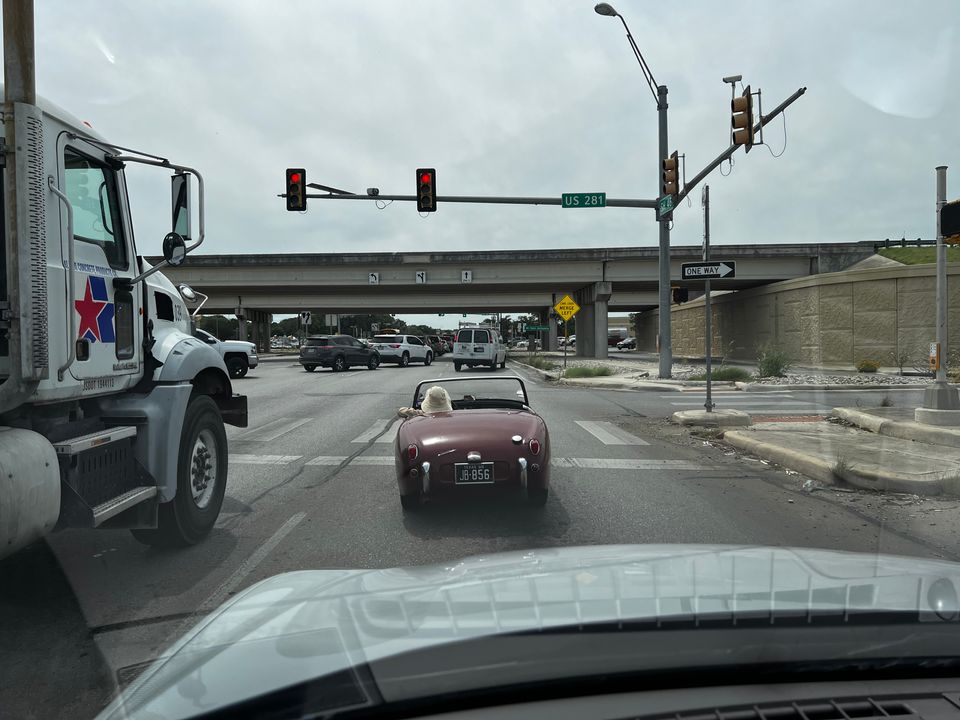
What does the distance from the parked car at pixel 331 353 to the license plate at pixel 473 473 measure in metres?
28.9

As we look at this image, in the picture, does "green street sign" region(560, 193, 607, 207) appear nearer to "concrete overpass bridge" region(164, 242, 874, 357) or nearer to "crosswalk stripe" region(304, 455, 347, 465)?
"crosswalk stripe" region(304, 455, 347, 465)

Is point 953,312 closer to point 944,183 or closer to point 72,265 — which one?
point 944,183

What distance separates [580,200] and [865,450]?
13.0 m

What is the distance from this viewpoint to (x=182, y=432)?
5570 millimetres

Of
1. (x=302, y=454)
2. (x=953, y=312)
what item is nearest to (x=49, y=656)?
(x=302, y=454)

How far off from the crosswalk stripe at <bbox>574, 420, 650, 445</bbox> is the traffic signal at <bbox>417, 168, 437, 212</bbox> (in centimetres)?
823

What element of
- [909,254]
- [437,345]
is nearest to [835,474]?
[909,254]

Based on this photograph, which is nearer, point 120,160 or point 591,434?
point 120,160

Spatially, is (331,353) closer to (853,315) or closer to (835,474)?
(853,315)

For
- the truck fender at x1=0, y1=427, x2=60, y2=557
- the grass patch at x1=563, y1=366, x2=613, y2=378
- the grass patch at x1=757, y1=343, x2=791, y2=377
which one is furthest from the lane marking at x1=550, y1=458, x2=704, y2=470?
the grass patch at x1=563, y1=366, x2=613, y2=378

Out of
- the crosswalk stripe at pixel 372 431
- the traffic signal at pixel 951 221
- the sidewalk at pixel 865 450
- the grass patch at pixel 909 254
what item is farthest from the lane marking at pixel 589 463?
the grass patch at pixel 909 254

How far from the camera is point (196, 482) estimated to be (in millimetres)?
5914

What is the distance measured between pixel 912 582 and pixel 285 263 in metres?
47.8

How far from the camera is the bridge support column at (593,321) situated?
4619 centimetres
